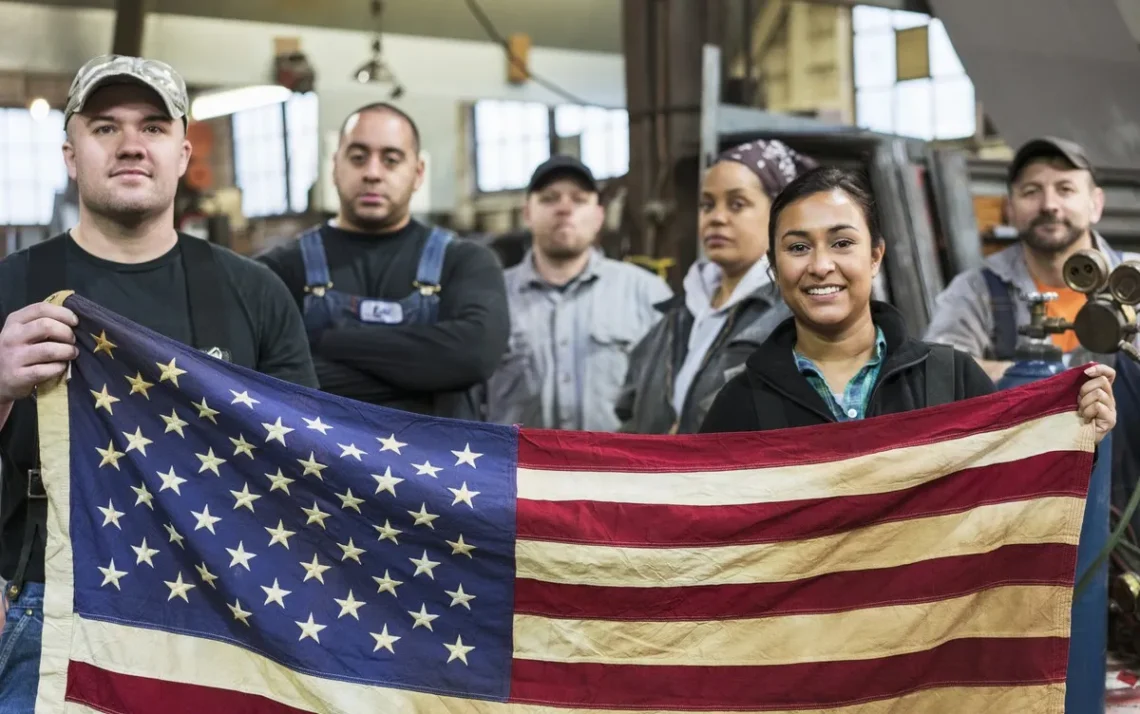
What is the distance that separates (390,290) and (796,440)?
146 centimetres

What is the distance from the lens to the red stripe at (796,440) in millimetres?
2498

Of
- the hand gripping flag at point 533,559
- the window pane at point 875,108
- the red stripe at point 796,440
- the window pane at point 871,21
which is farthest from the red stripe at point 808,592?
the window pane at point 871,21

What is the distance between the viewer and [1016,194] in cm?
416

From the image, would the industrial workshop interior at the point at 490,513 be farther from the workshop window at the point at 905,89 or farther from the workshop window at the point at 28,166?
the workshop window at the point at 28,166

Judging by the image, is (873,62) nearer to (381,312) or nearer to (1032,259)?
(1032,259)

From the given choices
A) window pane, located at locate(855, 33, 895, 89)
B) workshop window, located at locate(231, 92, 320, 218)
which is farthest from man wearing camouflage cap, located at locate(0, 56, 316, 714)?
window pane, located at locate(855, 33, 895, 89)

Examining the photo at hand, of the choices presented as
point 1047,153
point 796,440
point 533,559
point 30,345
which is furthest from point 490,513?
point 1047,153

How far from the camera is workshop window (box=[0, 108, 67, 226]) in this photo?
14930mm

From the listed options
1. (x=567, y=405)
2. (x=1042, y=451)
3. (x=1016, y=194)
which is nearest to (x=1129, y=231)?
(x=1016, y=194)

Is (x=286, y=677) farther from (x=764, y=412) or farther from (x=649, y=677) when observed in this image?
(x=764, y=412)

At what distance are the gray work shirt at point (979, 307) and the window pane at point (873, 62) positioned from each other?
11840mm

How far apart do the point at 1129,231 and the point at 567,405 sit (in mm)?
3498

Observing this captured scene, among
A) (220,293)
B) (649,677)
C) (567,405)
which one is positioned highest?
(220,293)

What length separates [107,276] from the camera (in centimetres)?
244
